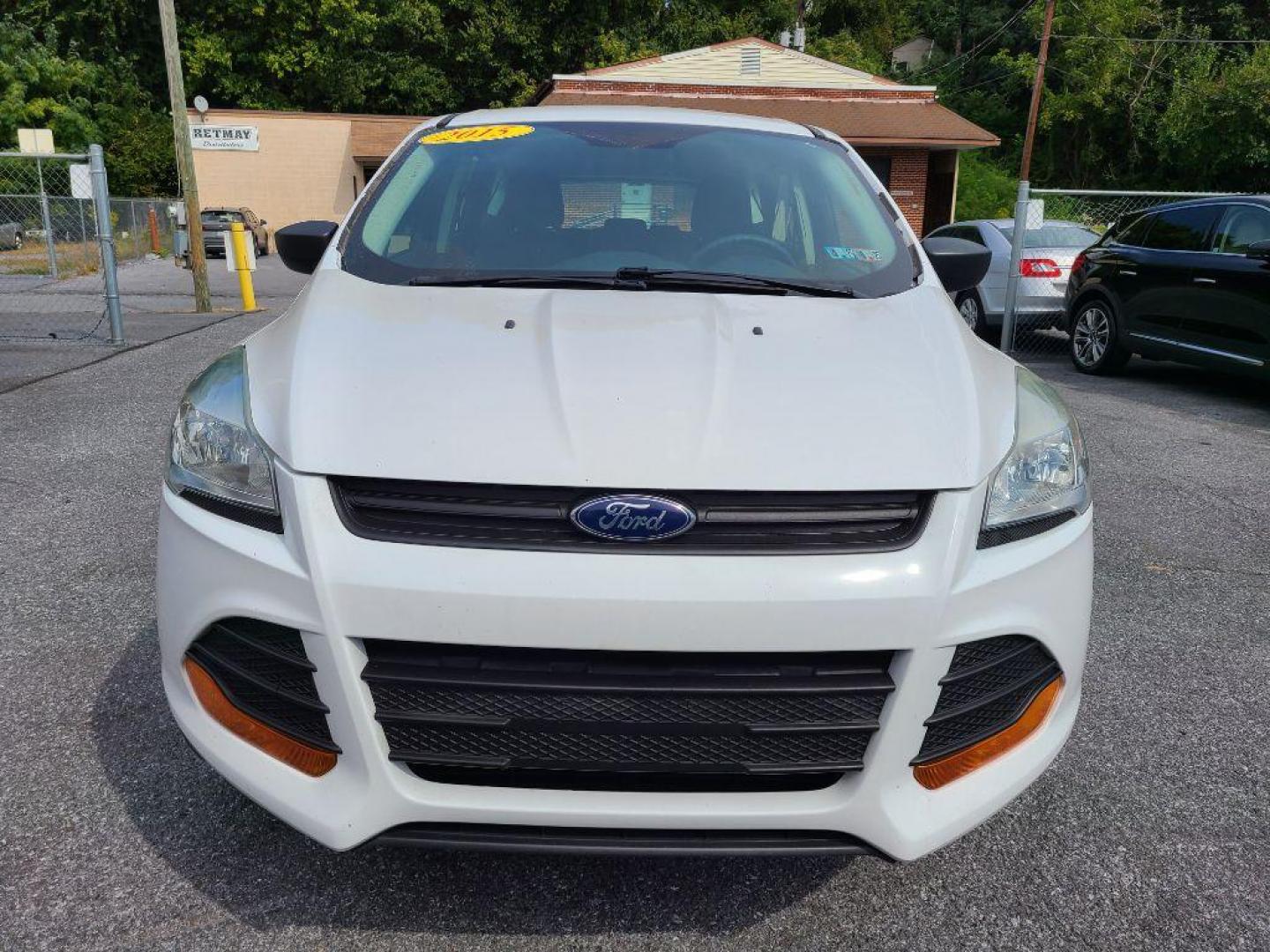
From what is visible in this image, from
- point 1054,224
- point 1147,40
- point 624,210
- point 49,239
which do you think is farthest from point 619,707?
point 1147,40

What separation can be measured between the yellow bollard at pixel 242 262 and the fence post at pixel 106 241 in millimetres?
3734

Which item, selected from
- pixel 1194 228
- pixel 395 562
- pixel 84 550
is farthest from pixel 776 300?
pixel 1194 228

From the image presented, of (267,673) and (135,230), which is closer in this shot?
(267,673)

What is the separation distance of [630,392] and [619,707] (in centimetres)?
60

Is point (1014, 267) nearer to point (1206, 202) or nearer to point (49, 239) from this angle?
point (1206, 202)

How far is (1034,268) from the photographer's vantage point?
34.8 feet

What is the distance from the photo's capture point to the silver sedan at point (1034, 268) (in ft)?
34.8

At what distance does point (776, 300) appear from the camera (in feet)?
8.23

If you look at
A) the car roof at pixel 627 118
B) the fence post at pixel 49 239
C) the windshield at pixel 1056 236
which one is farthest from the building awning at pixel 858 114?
the car roof at pixel 627 118

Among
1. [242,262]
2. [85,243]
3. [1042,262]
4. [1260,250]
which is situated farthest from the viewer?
[85,243]

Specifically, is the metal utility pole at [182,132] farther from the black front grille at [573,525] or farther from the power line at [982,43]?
the power line at [982,43]

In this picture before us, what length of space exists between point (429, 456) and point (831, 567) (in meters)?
0.73

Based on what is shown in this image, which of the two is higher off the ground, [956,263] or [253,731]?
[956,263]

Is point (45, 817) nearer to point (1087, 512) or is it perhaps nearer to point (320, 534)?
point (320, 534)
